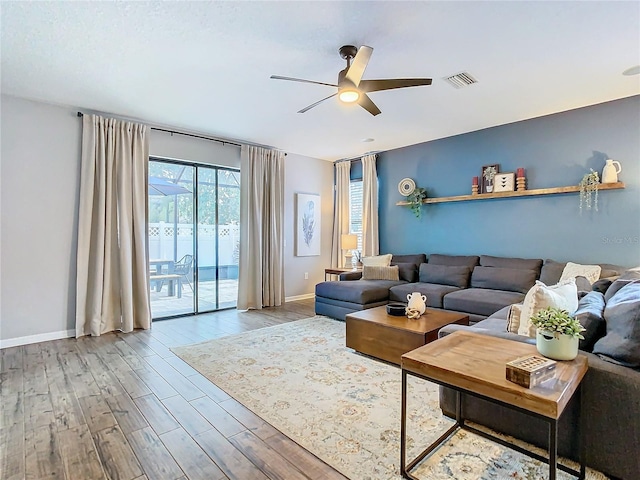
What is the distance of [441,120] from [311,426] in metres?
3.95

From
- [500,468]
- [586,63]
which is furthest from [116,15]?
[586,63]

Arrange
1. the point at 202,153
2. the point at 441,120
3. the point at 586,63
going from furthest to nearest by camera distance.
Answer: the point at 202,153 → the point at 441,120 → the point at 586,63

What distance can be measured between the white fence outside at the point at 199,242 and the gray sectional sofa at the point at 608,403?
4.47 m

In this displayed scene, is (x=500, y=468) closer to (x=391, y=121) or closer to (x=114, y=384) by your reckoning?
(x=114, y=384)

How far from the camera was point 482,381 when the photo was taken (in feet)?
4.61

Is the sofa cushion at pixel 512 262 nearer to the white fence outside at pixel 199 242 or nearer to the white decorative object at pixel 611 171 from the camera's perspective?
the white decorative object at pixel 611 171

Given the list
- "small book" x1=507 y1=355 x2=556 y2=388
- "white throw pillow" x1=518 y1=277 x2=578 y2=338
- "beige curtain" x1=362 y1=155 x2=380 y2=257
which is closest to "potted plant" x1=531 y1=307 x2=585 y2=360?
"small book" x1=507 y1=355 x2=556 y2=388

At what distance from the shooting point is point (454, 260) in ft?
16.3

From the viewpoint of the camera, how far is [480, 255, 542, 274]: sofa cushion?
420 centimetres

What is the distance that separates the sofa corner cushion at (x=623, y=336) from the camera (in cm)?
155

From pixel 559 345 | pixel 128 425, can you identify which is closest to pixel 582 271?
pixel 559 345

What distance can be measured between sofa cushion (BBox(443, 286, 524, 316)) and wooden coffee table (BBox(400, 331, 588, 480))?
6.55 ft

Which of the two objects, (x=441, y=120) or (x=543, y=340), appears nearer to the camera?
(x=543, y=340)

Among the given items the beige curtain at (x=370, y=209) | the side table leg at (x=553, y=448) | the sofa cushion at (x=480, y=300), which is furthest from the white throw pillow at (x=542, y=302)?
the beige curtain at (x=370, y=209)
